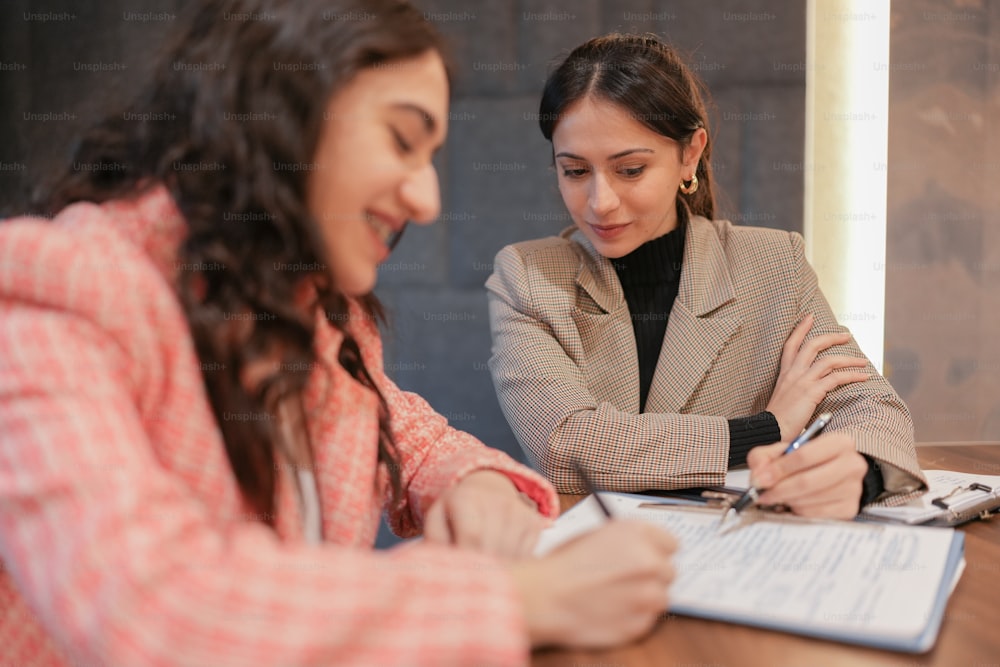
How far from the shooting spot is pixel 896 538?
76cm

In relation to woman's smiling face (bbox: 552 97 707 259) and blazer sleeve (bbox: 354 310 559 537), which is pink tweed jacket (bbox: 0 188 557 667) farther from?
A: woman's smiling face (bbox: 552 97 707 259)

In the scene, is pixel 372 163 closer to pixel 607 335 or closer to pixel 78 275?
pixel 78 275

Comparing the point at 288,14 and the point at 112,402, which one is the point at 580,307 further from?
the point at 112,402

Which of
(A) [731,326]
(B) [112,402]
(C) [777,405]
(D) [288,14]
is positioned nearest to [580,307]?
(A) [731,326]

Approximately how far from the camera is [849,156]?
2152 millimetres


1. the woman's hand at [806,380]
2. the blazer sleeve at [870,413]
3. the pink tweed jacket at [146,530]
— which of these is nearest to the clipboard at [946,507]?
the blazer sleeve at [870,413]

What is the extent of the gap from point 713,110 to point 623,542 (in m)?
1.75

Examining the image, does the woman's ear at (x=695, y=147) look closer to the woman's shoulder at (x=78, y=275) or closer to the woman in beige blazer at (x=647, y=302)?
the woman in beige blazer at (x=647, y=302)

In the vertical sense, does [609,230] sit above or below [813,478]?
above

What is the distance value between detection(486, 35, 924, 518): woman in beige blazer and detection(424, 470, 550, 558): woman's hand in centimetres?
38

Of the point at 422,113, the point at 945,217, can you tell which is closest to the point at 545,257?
the point at 422,113

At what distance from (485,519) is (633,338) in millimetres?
821

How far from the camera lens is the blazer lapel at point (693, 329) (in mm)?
1464

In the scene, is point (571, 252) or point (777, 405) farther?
point (571, 252)
